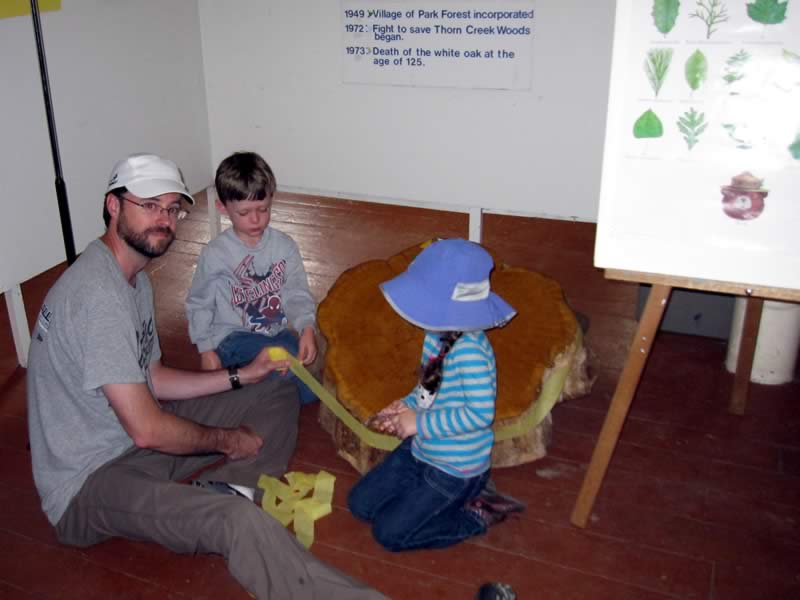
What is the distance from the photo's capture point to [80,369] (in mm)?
1880

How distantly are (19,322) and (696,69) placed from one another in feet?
7.92

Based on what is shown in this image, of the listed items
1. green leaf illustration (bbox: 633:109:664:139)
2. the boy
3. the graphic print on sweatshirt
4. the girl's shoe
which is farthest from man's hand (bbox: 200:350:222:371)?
green leaf illustration (bbox: 633:109:664:139)

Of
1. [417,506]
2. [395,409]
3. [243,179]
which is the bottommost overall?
[417,506]

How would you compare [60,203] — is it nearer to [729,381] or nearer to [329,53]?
[329,53]

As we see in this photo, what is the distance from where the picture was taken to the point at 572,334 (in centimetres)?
250

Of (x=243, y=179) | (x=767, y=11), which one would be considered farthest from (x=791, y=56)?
(x=243, y=179)

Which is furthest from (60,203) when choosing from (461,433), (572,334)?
(572,334)

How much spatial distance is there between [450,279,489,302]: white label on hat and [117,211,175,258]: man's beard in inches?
29.7

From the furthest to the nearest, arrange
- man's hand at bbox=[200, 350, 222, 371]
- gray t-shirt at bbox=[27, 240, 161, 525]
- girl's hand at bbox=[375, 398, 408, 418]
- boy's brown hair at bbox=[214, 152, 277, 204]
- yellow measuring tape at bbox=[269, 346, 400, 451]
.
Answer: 1. man's hand at bbox=[200, 350, 222, 371]
2. boy's brown hair at bbox=[214, 152, 277, 204]
3. yellow measuring tape at bbox=[269, 346, 400, 451]
4. girl's hand at bbox=[375, 398, 408, 418]
5. gray t-shirt at bbox=[27, 240, 161, 525]

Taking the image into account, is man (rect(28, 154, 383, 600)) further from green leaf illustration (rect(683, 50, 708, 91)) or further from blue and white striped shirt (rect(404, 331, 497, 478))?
green leaf illustration (rect(683, 50, 708, 91))

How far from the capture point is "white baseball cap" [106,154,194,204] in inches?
76.9

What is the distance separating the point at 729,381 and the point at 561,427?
711mm

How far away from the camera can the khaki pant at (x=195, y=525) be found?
174 centimetres

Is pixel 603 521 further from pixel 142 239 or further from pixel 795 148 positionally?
pixel 142 239
